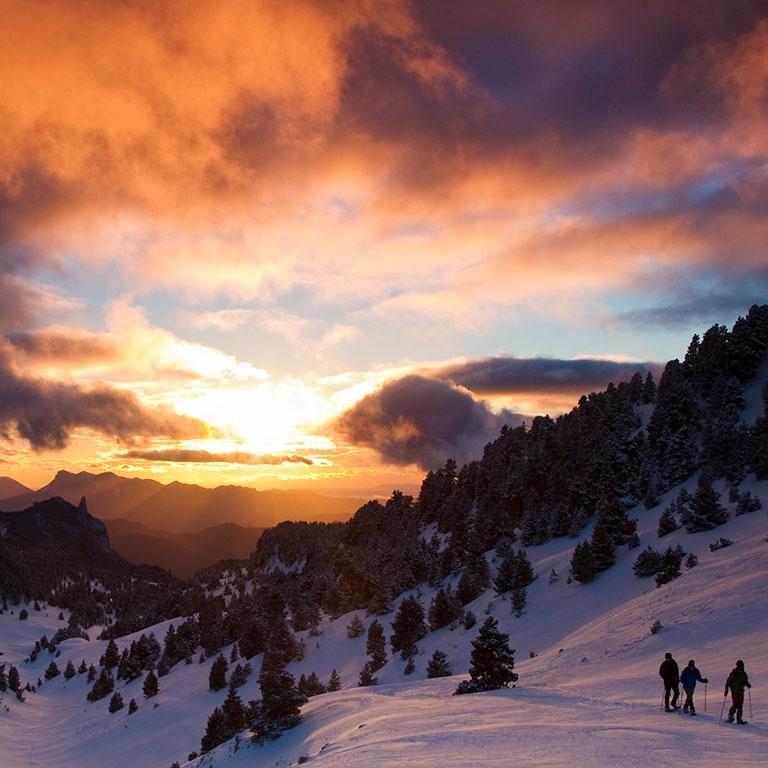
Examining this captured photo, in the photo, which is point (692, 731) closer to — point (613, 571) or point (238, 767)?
point (238, 767)

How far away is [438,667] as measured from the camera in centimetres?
4091

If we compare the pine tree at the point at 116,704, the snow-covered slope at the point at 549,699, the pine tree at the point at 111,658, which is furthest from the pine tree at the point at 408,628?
the pine tree at the point at 111,658

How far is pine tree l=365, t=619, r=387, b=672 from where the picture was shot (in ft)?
170

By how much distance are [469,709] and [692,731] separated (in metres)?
8.58

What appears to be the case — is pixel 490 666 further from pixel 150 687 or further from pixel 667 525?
pixel 150 687

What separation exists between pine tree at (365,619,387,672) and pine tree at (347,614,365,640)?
7832 mm

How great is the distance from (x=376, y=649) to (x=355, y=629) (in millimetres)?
11893

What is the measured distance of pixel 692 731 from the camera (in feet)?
A: 51.2

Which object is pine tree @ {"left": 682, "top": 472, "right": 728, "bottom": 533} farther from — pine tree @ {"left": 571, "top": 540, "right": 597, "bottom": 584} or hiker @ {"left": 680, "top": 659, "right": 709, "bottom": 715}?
hiker @ {"left": 680, "top": 659, "right": 709, "bottom": 715}

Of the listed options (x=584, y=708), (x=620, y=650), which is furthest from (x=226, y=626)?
(x=584, y=708)

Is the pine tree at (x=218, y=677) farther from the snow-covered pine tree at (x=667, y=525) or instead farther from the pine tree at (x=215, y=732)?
the snow-covered pine tree at (x=667, y=525)

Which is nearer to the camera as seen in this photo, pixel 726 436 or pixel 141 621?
pixel 726 436

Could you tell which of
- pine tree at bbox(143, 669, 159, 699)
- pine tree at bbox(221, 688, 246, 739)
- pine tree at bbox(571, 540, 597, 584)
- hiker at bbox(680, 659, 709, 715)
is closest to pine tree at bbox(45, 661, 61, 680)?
pine tree at bbox(143, 669, 159, 699)

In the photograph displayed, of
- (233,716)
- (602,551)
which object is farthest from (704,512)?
(233,716)
